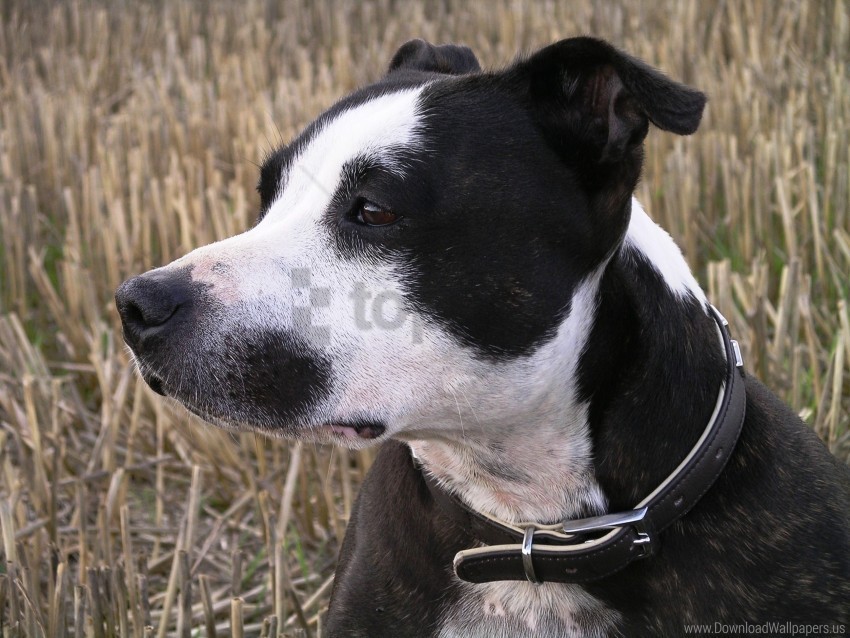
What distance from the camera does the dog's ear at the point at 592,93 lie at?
253 cm

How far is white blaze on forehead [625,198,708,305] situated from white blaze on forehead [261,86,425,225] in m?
0.60

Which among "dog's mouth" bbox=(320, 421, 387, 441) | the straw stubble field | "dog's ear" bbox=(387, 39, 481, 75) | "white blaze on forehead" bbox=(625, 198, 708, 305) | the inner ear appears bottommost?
the straw stubble field

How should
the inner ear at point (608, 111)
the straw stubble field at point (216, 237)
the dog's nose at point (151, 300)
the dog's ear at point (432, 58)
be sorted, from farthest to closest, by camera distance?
the straw stubble field at point (216, 237), the dog's ear at point (432, 58), the inner ear at point (608, 111), the dog's nose at point (151, 300)

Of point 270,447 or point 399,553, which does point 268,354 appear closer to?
point 399,553

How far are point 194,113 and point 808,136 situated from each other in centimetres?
370

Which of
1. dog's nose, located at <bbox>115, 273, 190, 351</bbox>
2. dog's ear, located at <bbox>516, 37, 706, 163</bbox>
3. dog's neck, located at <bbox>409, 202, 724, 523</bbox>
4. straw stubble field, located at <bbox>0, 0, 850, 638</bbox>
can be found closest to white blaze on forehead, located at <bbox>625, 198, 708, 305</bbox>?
dog's neck, located at <bbox>409, 202, 724, 523</bbox>

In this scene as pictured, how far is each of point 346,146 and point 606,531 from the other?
1.14 meters

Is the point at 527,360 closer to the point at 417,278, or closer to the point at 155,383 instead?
the point at 417,278

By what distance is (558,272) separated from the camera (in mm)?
2643

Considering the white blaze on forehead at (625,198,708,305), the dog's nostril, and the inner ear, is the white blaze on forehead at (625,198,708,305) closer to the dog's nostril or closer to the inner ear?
the inner ear

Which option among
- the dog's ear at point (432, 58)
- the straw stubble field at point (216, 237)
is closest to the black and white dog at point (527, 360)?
the dog's ear at point (432, 58)

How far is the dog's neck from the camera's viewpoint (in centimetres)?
262

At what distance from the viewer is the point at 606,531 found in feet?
8.67

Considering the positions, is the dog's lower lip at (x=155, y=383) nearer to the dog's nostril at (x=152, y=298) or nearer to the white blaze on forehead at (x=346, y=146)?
the dog's nostril at (x=152, y=298)
